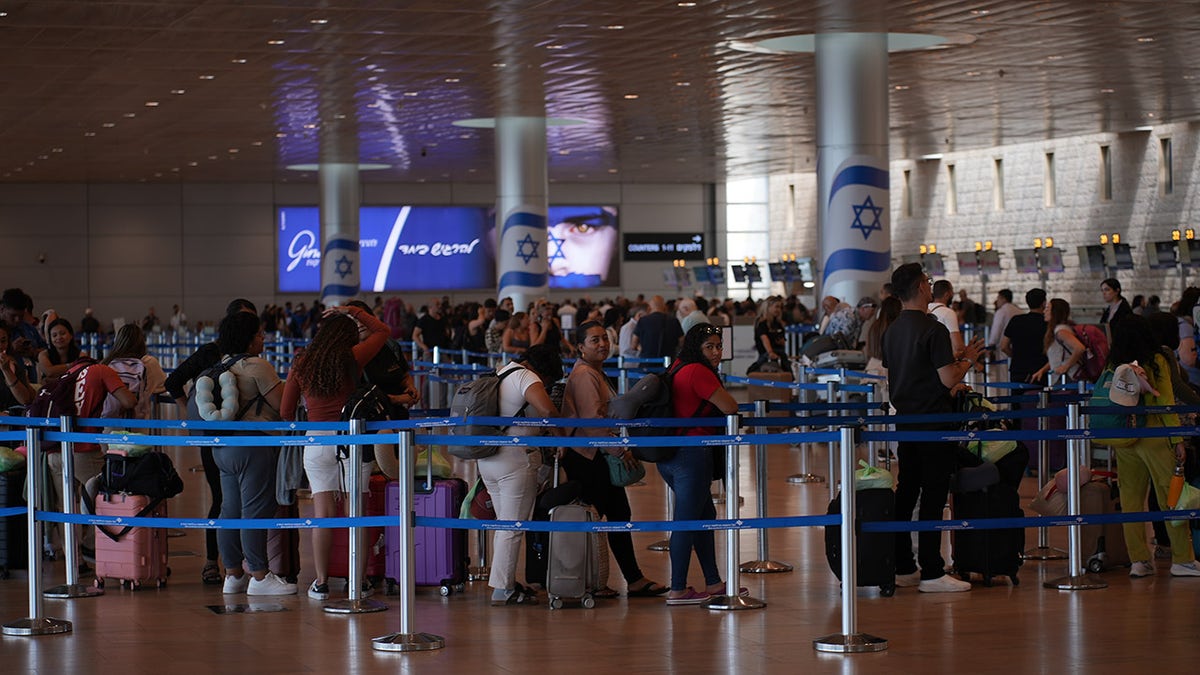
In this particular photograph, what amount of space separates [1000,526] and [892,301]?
5.55m

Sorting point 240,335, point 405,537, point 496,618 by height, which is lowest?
point 496,618

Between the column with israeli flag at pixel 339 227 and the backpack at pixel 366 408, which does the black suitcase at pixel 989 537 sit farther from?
the column with israeli flag at pixel 339 227

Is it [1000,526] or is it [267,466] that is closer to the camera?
[1000,526]

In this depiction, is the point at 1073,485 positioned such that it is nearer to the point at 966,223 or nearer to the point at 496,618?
the point at 496,618

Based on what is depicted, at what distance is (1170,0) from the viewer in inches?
728

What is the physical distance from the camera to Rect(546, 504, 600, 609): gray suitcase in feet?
28.1

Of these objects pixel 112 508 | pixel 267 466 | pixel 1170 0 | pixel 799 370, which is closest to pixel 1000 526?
pixel 267 466

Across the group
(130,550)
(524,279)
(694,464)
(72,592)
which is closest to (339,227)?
(524,279)

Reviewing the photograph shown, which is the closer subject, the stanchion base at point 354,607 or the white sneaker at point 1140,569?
the stanchion base at point 354,607

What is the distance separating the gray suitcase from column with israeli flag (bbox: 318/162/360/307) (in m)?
32.5

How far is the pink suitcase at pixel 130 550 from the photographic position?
9.34m

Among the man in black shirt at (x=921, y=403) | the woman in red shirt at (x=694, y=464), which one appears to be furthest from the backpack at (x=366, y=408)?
the man in black shirt at (x=921, y=403)

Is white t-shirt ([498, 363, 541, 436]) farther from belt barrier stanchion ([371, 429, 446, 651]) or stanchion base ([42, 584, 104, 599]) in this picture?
stanchion base ([42, 584, 104, 599])

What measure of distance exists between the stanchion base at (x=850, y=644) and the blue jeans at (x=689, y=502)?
118 centimetres
